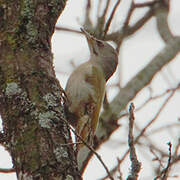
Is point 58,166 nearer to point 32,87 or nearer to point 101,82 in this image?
point 32,87

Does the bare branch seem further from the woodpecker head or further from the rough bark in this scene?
the rough bark

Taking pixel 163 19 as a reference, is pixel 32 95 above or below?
below

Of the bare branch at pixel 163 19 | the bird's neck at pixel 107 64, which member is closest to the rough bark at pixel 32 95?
the bird's neck at pixel 107 64

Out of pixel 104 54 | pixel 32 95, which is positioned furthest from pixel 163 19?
pixel 32 95

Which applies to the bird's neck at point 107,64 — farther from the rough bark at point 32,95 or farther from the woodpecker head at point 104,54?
the rough bark at point 32,95

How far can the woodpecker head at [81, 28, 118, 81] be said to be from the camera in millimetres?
5309

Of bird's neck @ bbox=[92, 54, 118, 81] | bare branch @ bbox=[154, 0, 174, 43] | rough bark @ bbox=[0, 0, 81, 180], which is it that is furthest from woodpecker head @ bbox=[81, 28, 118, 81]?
rough bark @ bbox=[0, 0, 81, 180]

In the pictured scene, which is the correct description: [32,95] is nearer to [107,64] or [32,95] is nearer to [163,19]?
[107,64]

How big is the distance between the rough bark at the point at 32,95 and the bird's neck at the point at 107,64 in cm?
185

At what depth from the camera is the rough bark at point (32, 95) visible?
2.54 meters

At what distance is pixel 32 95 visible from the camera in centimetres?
284

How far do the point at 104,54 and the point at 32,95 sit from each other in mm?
2700

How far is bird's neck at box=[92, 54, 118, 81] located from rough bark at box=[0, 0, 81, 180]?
72.8 inches

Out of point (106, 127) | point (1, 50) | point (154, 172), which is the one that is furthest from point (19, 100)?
point (154, 172)
